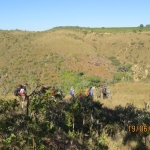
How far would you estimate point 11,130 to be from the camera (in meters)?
6.18

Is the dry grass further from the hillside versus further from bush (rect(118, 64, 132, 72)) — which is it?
bush (rect(118, 64, 132, 72))

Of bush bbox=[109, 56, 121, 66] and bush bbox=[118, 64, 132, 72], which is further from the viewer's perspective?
bush bbox=[109, 56, 121, 66]

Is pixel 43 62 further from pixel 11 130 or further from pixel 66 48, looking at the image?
pixel 11 130

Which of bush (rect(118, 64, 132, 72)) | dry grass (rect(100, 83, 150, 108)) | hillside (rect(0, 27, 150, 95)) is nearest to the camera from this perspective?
dry grass (rect(100, 83, 150, 108))

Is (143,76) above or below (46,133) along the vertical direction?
below

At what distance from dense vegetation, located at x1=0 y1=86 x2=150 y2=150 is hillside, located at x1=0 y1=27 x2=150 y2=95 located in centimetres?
2262

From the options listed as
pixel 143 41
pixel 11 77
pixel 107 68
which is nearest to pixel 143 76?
pixel 107 68

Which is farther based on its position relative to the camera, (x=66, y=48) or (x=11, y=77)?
(x=66, y=48)

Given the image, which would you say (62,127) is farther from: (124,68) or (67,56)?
(124,68)

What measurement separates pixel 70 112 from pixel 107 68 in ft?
130

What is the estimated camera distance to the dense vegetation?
6148 mm
